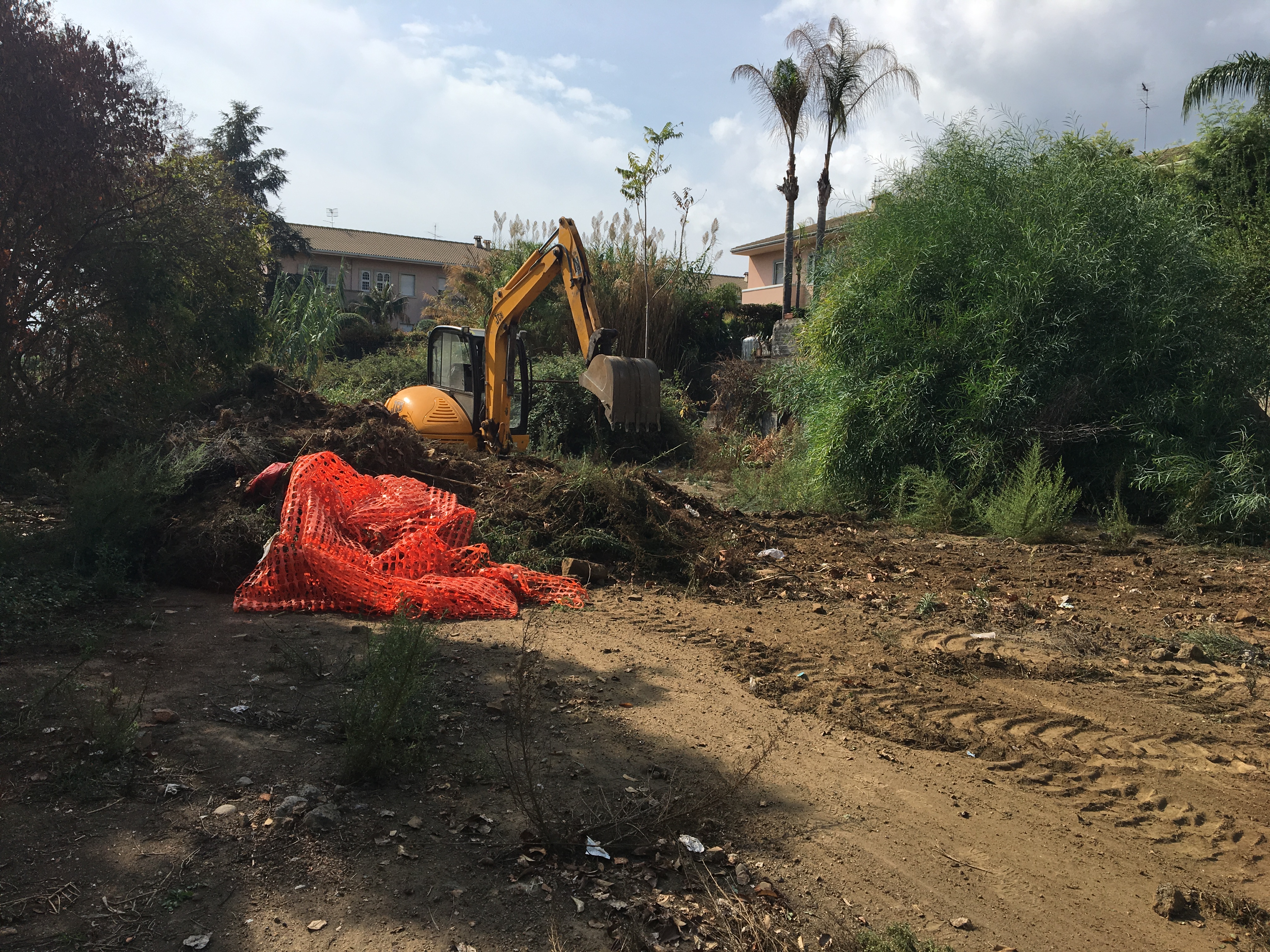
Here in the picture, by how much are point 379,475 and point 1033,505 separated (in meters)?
6.92

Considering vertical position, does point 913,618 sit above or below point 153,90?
below

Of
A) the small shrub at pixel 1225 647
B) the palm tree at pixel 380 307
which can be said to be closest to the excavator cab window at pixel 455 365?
the small shrub at pixel 1225 647

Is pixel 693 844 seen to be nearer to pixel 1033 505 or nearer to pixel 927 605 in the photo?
pixel 927 605

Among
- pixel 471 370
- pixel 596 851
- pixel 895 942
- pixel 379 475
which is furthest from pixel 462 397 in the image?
pixel 895 942

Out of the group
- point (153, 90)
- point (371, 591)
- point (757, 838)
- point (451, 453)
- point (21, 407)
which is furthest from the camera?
point (451, 453)

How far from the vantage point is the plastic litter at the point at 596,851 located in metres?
3.00

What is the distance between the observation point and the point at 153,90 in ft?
26.0

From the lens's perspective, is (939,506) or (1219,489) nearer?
(1219,489)

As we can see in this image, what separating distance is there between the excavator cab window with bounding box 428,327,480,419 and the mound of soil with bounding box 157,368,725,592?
234 cm

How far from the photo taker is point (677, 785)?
356 cm

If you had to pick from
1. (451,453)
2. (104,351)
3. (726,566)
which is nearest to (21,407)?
(104,351)

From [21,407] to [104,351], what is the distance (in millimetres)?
911

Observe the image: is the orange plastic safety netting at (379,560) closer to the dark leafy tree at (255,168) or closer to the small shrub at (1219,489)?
the small shrub at (1219,489)

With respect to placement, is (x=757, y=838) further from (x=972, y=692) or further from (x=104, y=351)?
(x=104, y=351)
